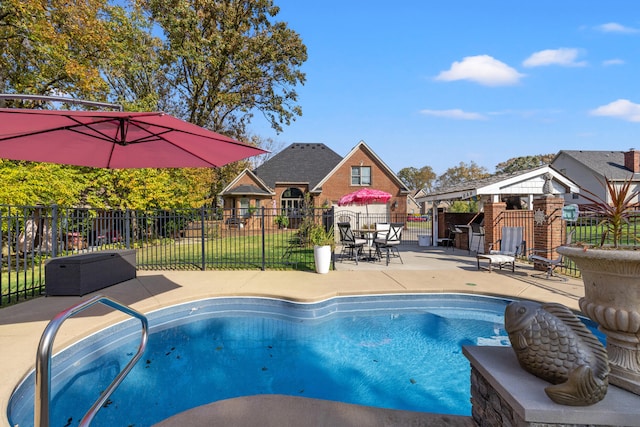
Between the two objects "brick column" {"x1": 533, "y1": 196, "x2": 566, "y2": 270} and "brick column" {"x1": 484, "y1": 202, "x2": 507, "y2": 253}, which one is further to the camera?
"brick column" {"x1": 484, "y1": 202, "x2": 507, "y2": 253}

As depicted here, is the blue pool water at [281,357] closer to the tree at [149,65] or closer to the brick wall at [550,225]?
the brick wall at [550,225]

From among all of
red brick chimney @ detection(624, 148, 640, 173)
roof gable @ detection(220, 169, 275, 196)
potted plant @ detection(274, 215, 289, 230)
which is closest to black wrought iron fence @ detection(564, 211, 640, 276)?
potted plant @ detection(274, 215, 289, 230)

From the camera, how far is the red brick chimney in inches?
1357

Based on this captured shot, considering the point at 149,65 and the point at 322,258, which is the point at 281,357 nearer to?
the point at 322,258

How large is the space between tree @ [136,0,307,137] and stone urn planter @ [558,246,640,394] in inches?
880

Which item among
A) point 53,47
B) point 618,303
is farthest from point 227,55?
point 618,303

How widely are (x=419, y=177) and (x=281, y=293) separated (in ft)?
290

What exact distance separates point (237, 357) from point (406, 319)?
337 centimetres

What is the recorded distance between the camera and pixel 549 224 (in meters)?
9.64

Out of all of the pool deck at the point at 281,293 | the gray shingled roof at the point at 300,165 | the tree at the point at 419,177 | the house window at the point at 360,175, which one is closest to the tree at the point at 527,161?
the tree at the point at 419,177

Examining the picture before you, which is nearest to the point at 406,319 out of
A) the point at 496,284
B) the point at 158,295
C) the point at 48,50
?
the point at 496,284

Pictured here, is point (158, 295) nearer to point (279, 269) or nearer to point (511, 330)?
point (279, 269)

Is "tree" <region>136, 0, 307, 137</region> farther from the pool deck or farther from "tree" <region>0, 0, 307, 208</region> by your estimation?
the pool deck

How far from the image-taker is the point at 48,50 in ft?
43.0
